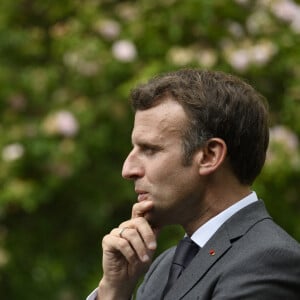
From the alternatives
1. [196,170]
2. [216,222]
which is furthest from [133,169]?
[216,222]

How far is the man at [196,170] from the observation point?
3.69 metres

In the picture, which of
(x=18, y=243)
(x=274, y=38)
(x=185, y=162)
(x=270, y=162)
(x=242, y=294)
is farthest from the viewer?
(x=18, y=243)

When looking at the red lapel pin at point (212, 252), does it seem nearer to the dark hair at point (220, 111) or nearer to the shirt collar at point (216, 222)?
the shirt collar at point (216, 222)

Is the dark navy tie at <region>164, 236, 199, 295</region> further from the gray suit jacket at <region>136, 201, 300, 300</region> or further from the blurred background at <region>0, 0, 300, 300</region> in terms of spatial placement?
the blurred background at <region>0, 0, 300, 300</region>

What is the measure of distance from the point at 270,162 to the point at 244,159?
3.65 m

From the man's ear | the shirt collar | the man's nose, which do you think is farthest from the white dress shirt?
the man's nose

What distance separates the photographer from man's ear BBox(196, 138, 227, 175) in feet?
12.1

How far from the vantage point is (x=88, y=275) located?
8281 mm

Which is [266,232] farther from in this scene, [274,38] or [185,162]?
[274,38]

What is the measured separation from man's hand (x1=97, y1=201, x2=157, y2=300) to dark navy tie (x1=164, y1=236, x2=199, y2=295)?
10cm

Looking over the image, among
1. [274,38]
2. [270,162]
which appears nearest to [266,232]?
[270,162]

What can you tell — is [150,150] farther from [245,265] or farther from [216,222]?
[245,265]

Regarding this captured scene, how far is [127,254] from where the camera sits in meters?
3.74

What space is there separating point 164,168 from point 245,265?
415 mm
